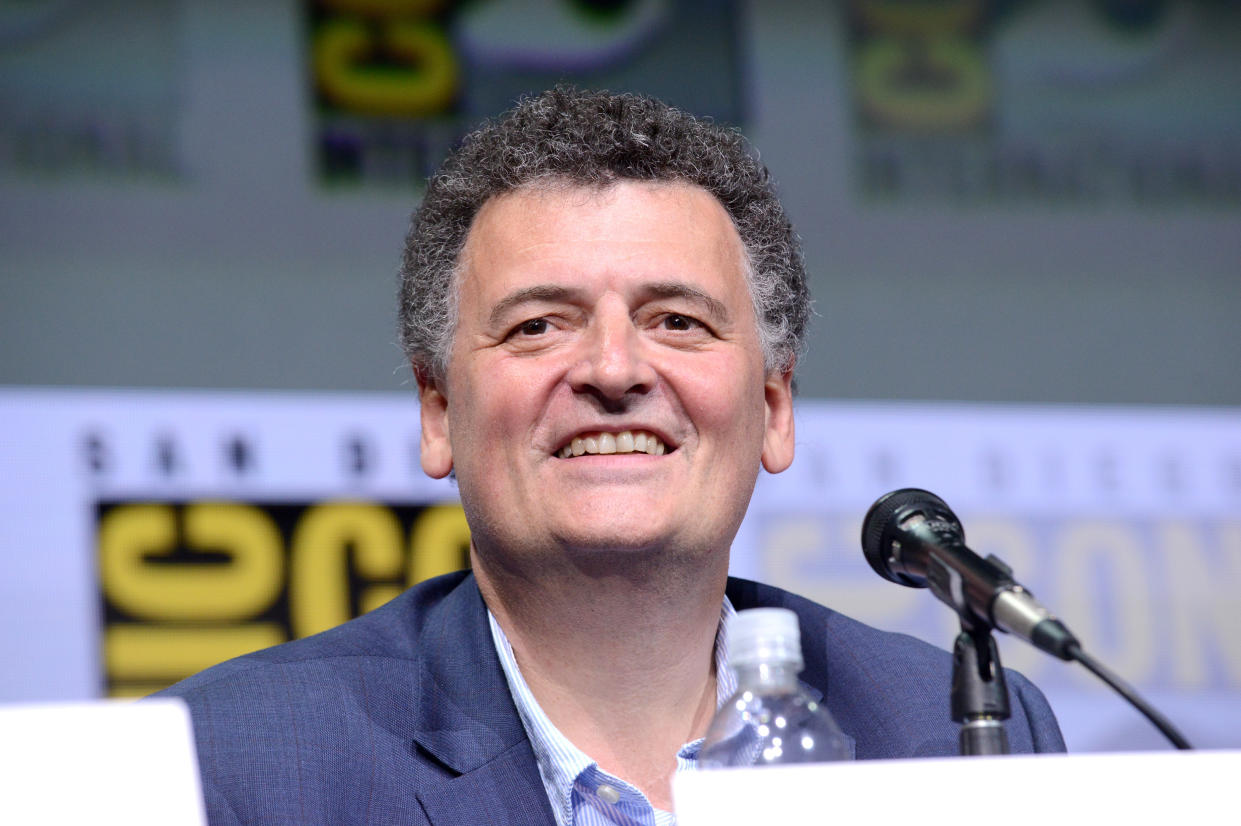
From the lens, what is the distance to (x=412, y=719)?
1.75m

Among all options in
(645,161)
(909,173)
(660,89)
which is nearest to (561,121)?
(645,161)

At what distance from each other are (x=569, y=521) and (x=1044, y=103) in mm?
2363

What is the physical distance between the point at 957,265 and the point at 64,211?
1.97m

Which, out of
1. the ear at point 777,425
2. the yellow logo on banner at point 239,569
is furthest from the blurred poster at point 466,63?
the ear at point 777,425

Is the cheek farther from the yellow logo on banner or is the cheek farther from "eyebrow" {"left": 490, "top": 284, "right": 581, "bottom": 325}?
the yellow logo on banner

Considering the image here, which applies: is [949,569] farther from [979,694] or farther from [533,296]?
[533,296]

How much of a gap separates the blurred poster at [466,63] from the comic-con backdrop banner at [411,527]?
1.87 feet

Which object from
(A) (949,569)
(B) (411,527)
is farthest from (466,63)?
(A) (949,569)

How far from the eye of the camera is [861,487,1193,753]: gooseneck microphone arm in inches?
47.2

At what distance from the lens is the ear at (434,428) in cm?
199

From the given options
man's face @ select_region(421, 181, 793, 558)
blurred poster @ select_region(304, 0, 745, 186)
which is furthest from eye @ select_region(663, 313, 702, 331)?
blurred poster @ select_region(304, 0, 745, 186)

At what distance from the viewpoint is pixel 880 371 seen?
3449mm

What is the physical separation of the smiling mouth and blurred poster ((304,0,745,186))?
5.23ft

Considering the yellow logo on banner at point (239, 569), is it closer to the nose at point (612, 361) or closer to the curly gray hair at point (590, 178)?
the curly gray hair at point (590, 178)
